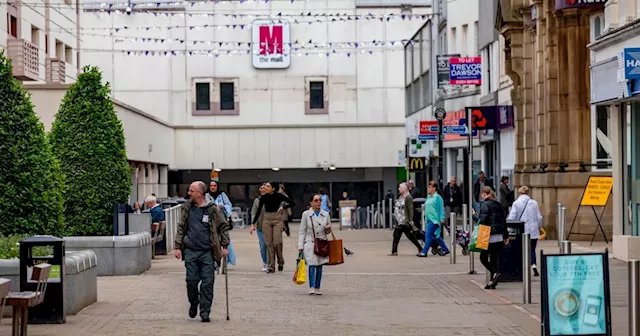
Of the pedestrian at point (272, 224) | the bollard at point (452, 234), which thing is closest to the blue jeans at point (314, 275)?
the pedestrian at point (272, 224)

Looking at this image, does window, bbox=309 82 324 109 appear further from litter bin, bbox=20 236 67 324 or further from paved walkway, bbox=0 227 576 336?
litter bin, bbox=20 236 67 324

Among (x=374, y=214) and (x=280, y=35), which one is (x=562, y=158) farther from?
(x=280, y=35)

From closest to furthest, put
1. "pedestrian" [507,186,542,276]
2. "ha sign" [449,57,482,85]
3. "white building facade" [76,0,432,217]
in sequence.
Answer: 1. "pedestrian" [507,186,542,276]
2. "ha sign" [449,57,482,85]
3. "white building facade" [76,0,432,217]

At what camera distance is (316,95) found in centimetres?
6281

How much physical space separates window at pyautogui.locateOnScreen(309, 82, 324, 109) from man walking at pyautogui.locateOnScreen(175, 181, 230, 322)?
4690cm

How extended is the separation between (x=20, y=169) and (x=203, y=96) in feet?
148

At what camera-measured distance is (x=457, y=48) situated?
152 feet

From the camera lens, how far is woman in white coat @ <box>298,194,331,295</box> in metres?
19.3

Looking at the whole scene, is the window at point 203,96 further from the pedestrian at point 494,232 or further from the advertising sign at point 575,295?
the advertising sign at point 575,295

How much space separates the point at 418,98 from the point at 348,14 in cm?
794

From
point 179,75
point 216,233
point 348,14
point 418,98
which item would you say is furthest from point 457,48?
point 216,233

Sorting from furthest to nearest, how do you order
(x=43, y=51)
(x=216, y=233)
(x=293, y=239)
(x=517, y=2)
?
(x=43, y=51) → (x=293, y=239) → (x=517, y=2) → (x=216, y=233)

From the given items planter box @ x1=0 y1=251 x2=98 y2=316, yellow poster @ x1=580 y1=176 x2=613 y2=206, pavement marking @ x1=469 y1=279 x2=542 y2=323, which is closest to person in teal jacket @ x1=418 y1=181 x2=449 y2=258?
yellow poster @ x1=580 y1=176 x2=613 y2=206

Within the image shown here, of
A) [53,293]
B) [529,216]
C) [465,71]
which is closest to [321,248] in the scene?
[529,216]
